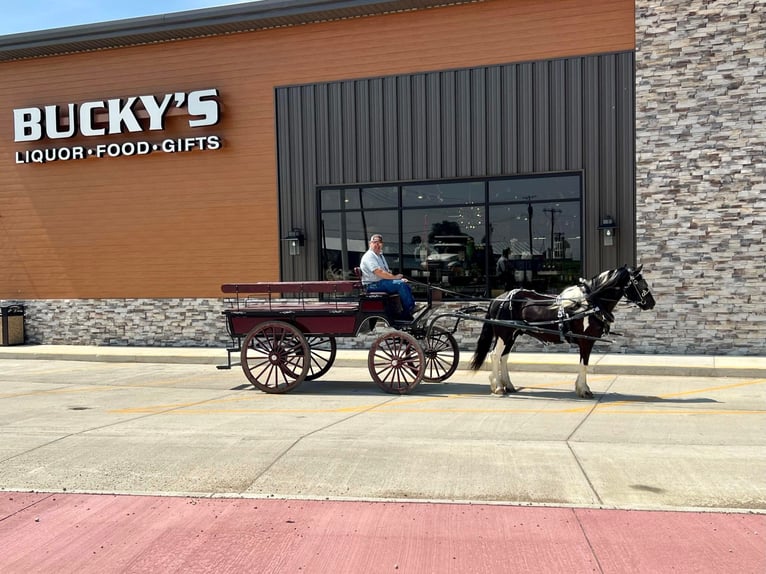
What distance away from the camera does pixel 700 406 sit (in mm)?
9047

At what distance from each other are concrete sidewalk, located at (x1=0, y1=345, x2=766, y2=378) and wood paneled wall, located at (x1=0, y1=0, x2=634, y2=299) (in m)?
1.82

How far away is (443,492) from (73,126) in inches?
654

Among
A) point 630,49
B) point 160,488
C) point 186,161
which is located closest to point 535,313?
point 160,488

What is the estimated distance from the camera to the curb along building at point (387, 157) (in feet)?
47.1

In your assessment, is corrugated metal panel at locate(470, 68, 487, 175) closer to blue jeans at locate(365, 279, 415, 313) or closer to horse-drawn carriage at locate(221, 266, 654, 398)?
horse-drawn carriage at locate(221, 266, 654, 398)

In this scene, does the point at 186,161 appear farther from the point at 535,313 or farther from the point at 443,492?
the point at 443,492

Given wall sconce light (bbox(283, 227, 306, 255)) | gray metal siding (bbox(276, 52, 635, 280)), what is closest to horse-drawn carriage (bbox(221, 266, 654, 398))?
gray metal siding (bbox(276, 52, 635, 280))

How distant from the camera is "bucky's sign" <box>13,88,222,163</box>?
1723cm

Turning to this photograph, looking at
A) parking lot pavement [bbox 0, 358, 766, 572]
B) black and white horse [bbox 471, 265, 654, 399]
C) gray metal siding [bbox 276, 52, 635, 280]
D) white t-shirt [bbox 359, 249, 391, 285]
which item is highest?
gray metal siding [bbox 276, 52, 635, 280]

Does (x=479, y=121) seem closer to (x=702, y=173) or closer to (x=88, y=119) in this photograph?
(x=702, y=173)

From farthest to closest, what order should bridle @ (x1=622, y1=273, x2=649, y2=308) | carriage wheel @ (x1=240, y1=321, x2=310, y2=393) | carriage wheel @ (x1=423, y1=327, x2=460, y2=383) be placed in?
carriage wheel @ (x1=423, y1=327, x2=460, y2=383)
carriage wheel @ (x1=240, y1=321, x2=310, y2=393)
bridle @ (x1=622, y1=273, x2=649, y2=308)

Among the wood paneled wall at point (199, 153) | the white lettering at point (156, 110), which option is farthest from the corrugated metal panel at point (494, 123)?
the white lettering at point (156, 110)

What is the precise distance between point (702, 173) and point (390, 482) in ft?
38.3

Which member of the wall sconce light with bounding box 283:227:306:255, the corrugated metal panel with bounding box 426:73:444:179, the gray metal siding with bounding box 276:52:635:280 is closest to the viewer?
the gray metal siding with bounding box 276:52:635:280
